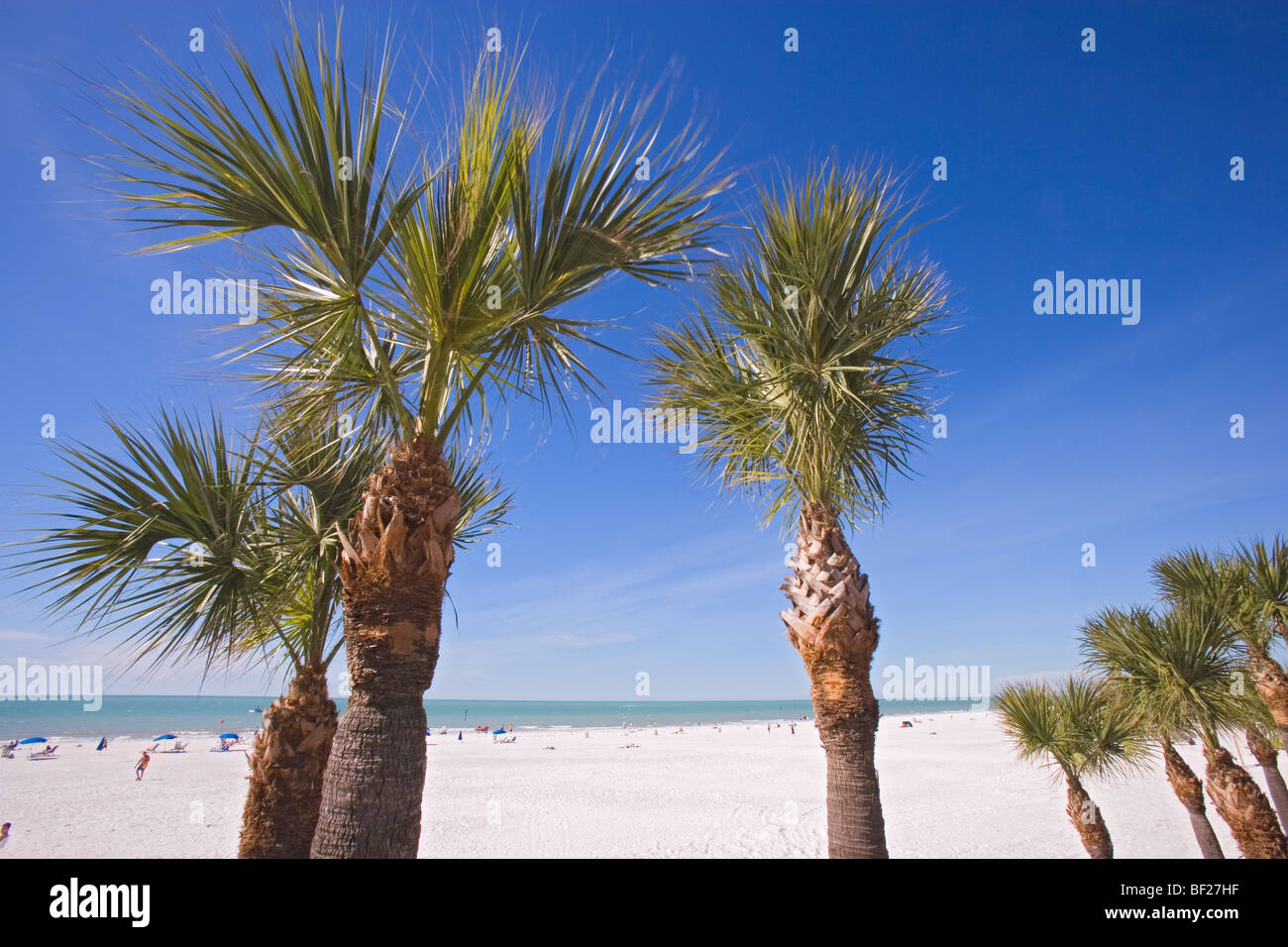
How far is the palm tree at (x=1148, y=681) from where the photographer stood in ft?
35.5

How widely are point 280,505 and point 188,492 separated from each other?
3.40ft

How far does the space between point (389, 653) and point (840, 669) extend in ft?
13.4

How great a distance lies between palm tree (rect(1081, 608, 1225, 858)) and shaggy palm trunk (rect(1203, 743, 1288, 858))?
81 cm

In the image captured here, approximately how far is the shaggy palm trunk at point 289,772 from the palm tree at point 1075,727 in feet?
41.8

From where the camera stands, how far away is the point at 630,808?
20.3 metres

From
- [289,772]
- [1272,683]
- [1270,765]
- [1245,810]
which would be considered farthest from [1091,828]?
[289,772]

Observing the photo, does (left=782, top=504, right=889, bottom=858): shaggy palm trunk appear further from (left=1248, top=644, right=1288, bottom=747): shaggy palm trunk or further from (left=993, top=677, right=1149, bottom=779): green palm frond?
(left=1248, top=644, right=1288, bottom=747): shaggy palm trunk

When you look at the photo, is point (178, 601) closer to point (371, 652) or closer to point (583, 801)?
point (371, 652)

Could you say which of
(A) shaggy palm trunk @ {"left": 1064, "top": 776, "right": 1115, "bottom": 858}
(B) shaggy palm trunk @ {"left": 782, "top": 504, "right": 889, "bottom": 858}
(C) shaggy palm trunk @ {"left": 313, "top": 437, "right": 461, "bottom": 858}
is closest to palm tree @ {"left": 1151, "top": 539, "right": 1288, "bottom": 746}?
(A) shaggy palm trunk @ {"left": 1064, "top": 776, "right": 1115, "bottom": 858}

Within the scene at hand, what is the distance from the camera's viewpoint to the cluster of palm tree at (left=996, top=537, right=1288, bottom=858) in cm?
1074

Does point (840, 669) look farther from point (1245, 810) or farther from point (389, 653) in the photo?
point (1245, 810)

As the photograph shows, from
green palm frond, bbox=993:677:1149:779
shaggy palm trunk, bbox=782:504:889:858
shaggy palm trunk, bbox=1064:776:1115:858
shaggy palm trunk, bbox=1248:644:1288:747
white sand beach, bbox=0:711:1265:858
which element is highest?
shaggy palm trunk, bbox=782:504:889:858

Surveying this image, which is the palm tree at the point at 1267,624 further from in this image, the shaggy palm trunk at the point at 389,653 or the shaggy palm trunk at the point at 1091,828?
the shaggy palm trunk at the point at 389,653
